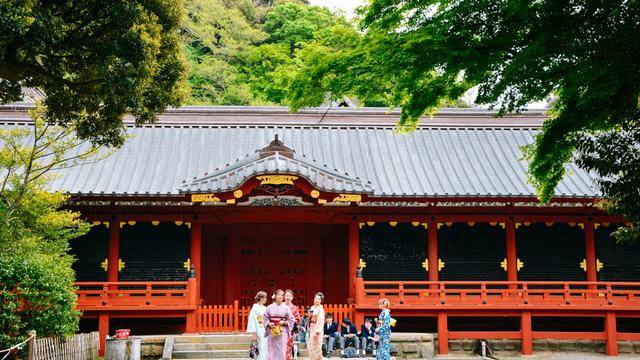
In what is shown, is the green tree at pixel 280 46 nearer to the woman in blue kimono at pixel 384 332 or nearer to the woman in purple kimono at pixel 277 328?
the woman in blue kimono at pixel 384 332

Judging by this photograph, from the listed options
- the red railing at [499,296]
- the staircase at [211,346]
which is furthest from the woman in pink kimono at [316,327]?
→ the red railing at [499,296]

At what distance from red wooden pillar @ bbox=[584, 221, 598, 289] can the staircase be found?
404 inches

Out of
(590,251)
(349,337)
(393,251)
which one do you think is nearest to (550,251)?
(590,251)

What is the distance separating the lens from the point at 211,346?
16359 millimetres

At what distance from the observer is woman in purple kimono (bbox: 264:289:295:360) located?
12.3 m

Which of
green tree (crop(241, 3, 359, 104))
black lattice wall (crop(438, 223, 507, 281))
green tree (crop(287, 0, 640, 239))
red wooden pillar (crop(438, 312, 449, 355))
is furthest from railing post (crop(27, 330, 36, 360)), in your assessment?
green tree (crop(241, 3, 359, 104))

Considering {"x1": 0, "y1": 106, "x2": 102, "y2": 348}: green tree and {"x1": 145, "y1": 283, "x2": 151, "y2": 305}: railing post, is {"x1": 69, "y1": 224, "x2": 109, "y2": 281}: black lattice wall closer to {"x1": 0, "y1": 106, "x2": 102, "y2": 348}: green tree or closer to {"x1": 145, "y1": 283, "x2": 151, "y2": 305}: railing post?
{"x1": 0, "y1": 106, "x2": 102, "y2": 348}: green tree

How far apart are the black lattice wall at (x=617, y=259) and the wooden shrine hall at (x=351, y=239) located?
0.04 metres

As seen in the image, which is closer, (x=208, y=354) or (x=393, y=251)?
(x=208, y=354)

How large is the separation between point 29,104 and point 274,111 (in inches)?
330

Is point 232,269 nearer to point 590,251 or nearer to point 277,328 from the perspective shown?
point 277,328

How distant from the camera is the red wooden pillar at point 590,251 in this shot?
19656mm

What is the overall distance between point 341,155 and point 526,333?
25.8 ft

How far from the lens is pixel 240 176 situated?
17.3m
